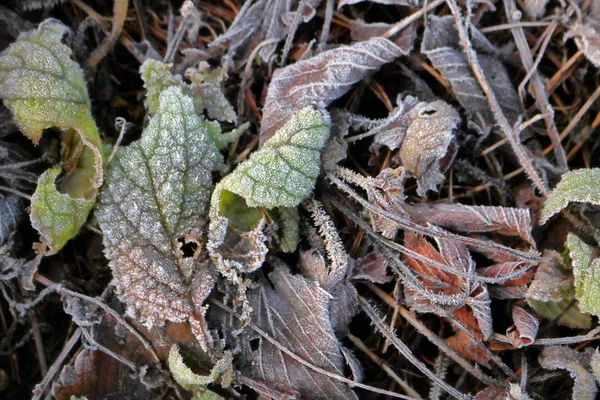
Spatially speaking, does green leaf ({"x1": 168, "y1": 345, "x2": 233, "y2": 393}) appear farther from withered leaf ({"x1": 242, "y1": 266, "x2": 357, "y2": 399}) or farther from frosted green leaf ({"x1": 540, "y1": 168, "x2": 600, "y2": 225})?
frosted green leaf ({"x1": 540, "y1": 168, "x2": 600, "y2": 225})

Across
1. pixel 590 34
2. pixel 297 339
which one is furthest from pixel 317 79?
pixel 590 34

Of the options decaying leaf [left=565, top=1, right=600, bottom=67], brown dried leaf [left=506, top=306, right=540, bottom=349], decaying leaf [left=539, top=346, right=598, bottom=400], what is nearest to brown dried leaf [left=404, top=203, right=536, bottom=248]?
brown dried leaf [left=506, top=306, right=540, bottom=349]

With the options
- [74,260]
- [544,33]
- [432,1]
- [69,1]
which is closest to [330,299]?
[74,260]

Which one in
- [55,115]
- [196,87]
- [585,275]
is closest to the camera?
[585,275]

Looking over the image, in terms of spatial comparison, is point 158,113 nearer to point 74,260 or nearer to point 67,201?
point 67,201

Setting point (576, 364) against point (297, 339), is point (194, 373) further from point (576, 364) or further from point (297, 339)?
point (576, 364)

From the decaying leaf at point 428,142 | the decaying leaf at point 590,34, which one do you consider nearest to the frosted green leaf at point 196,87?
the decaying leaf at point 428,142

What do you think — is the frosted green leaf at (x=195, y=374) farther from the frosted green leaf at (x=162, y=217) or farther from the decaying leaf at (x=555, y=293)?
the decaying leaf at (x=555, y=293)
